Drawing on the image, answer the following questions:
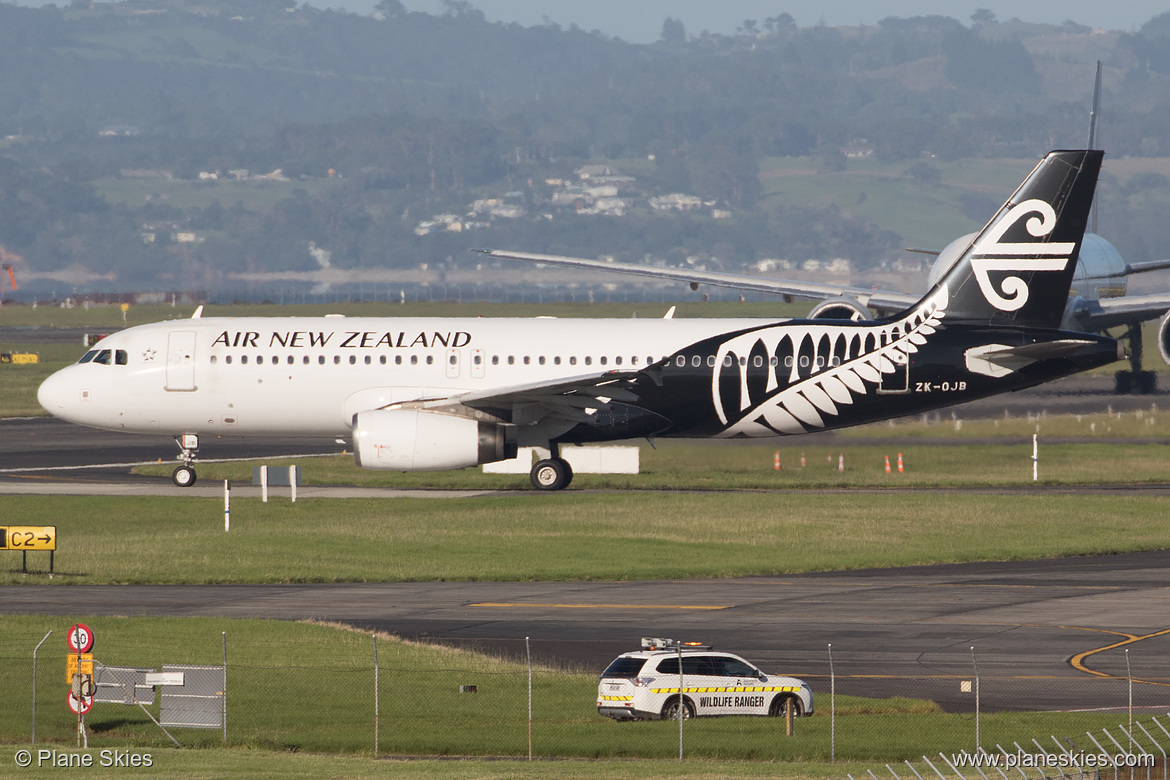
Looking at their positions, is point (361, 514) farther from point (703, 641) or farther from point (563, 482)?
point (703, 641)

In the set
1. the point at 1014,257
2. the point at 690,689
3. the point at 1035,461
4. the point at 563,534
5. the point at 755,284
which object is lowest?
the point at 690,689

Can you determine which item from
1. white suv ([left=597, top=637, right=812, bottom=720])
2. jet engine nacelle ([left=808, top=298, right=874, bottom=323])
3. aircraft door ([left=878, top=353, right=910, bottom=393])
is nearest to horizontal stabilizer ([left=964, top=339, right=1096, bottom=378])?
aircraft door ([left=878, top=353, right=910, bottom=393])

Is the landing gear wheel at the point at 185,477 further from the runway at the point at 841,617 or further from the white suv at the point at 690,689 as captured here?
the white suv at the point at 690,689

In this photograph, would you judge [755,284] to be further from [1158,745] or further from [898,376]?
[1158,745]

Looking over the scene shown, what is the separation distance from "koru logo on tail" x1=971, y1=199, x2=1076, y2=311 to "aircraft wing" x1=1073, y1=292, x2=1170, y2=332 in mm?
30364

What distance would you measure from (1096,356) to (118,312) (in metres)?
168

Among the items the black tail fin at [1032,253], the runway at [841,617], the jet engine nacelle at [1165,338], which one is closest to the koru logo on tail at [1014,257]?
the black tail fin at [1032,253]

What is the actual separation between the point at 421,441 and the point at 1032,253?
62.9 ft

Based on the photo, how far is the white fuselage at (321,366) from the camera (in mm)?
48781

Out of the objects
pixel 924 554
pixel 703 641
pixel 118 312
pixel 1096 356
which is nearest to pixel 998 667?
pixel 703 641

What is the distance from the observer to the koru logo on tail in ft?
158

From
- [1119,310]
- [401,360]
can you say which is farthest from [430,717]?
[1119,310]

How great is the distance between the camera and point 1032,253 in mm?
48219

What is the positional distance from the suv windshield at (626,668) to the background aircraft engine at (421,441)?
22.7 m
